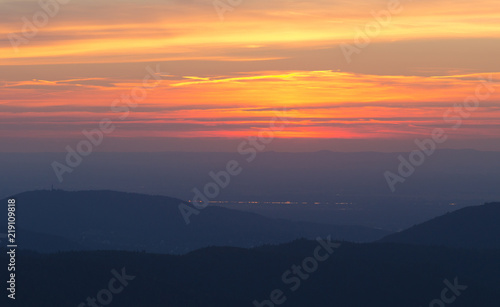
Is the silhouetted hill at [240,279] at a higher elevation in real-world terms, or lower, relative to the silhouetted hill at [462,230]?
lower

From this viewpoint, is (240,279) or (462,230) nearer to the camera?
(240,279)

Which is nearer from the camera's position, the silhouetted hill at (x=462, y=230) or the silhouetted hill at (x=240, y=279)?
the silhouetted hill at (x=240, y=279)

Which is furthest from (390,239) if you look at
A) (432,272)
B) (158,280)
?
(158,280)

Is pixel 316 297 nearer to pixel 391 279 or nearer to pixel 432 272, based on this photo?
pixel 391 279

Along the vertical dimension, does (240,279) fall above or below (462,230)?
below

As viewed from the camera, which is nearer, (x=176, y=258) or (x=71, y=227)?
(x=176, y=258)
